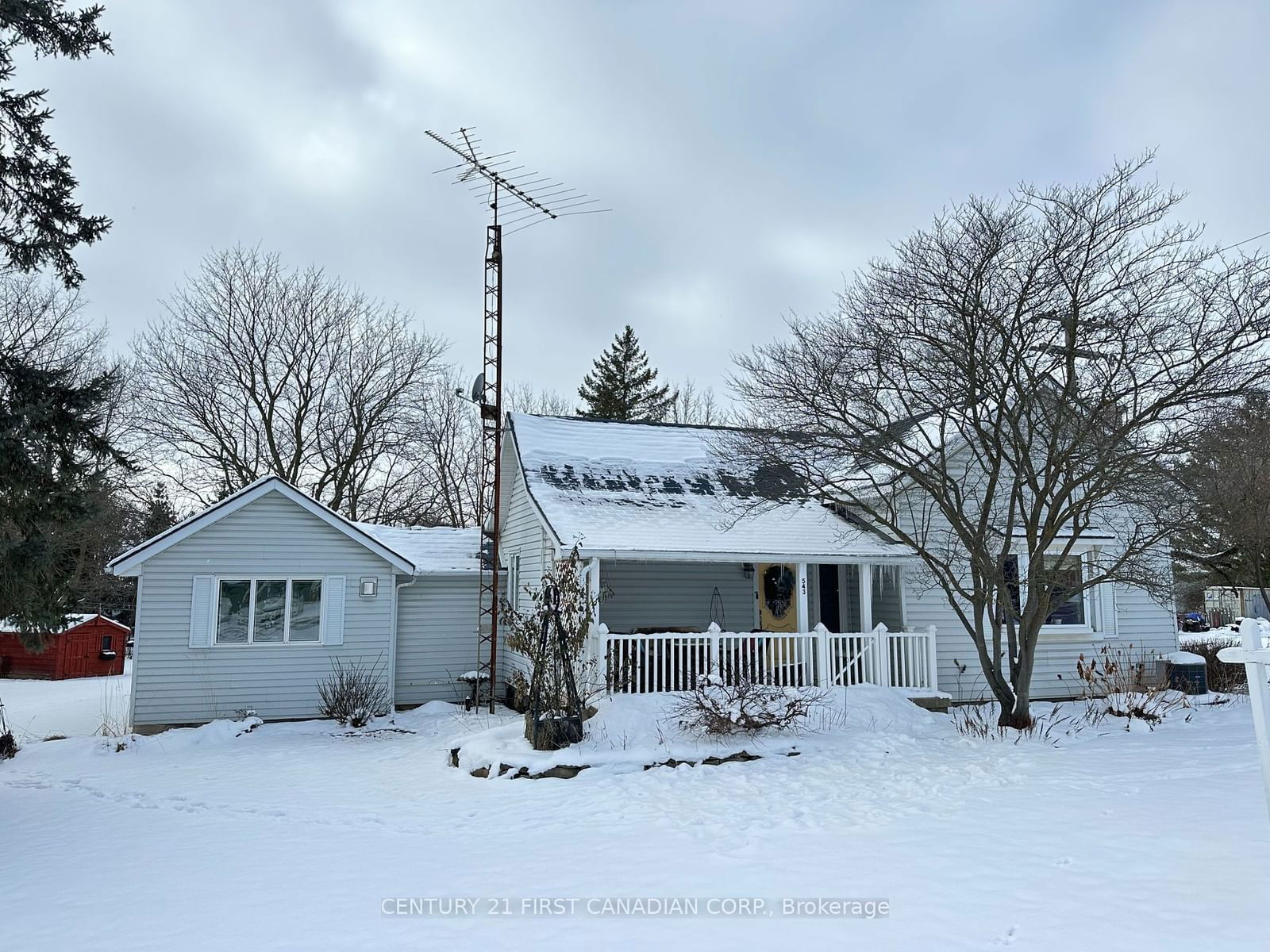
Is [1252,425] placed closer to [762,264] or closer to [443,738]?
[762,264]

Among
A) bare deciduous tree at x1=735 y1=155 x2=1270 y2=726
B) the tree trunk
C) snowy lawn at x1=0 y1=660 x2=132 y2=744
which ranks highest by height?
bare deciduous tree at x1=735 y1=155 x2=1270 y2=726

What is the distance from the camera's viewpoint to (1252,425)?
38.0ft

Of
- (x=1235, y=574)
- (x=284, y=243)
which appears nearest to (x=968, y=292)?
(x=1235, y=574)

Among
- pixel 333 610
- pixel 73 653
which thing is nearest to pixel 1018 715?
pixel 333 610

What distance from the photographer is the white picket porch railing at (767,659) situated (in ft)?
37.5

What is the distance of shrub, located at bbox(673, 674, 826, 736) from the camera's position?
10039 mm

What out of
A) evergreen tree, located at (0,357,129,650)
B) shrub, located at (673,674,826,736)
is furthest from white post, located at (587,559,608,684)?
evergreen tree, located at (0,357,129,650)

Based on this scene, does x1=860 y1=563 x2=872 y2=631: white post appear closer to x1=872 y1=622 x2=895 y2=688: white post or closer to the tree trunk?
x1=872 y1=622 x2=895 y2=688: white post

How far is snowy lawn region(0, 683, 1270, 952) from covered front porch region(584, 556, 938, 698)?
1.46 m

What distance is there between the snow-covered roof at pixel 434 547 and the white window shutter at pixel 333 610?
3.55 ft

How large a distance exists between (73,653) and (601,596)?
Answer: 56.5 ft

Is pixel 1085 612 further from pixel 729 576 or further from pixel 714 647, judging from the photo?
pixel 714 647

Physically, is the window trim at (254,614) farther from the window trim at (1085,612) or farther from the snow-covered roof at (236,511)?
the window trim at (1085,612)

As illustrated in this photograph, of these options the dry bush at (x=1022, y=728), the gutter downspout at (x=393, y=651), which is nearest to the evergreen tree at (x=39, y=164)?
the gutter downspout at (x=393, y=651)
